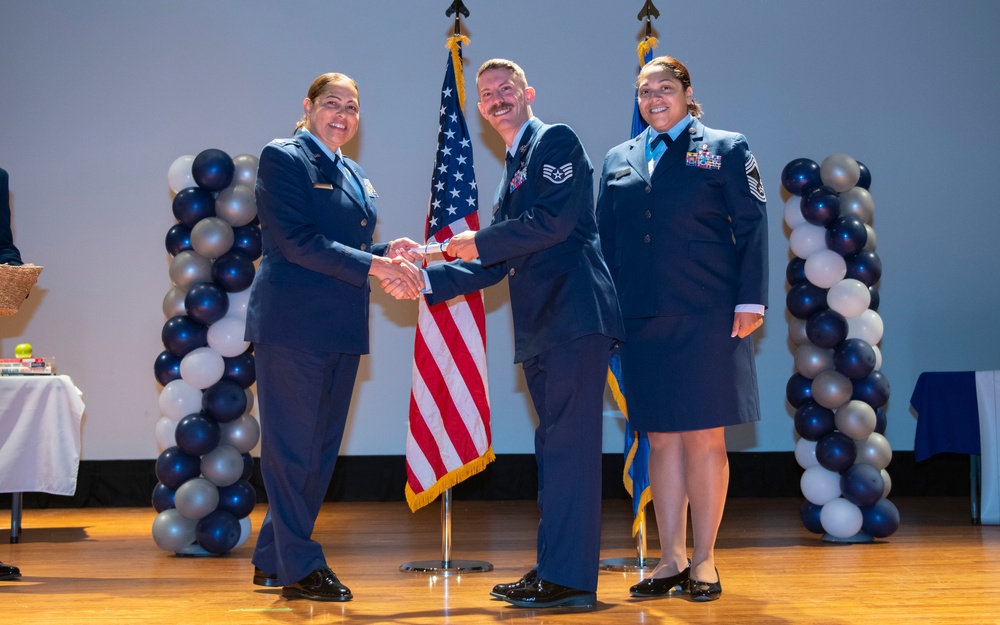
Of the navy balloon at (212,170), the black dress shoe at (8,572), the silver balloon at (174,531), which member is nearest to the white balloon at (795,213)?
the navy balloon at (212,170)

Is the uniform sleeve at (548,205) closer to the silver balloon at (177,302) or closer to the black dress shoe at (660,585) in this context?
the black dress shoe at (660,585)

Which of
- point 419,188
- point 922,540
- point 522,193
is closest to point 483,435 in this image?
point 522,193

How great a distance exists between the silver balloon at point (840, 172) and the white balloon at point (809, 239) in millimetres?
221

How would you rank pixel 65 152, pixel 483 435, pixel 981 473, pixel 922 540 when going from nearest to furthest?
1. pixel 483 435
2. pixel 922 540
3. pixel 981 473
4. pixel 65 152

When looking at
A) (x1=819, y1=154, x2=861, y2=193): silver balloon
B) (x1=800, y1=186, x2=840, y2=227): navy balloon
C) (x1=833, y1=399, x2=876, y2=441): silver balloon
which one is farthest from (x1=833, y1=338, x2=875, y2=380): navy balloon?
(x1=819, y1=154, x2=861, y2=193): silver balloon

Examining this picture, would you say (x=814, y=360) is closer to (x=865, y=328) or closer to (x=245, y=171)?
(x=865, y=328)

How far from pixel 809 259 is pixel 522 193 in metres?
2.24

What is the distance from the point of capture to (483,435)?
4191mm

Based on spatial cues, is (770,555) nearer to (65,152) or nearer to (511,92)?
(511,92)

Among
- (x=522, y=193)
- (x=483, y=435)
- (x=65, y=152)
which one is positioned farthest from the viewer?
(x=65, y=152)

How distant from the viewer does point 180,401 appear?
4422 mm

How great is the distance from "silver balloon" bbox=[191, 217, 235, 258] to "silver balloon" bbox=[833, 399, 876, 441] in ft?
9.67

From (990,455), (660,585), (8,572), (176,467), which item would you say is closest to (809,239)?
(990,455)

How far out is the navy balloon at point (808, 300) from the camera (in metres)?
4.88
